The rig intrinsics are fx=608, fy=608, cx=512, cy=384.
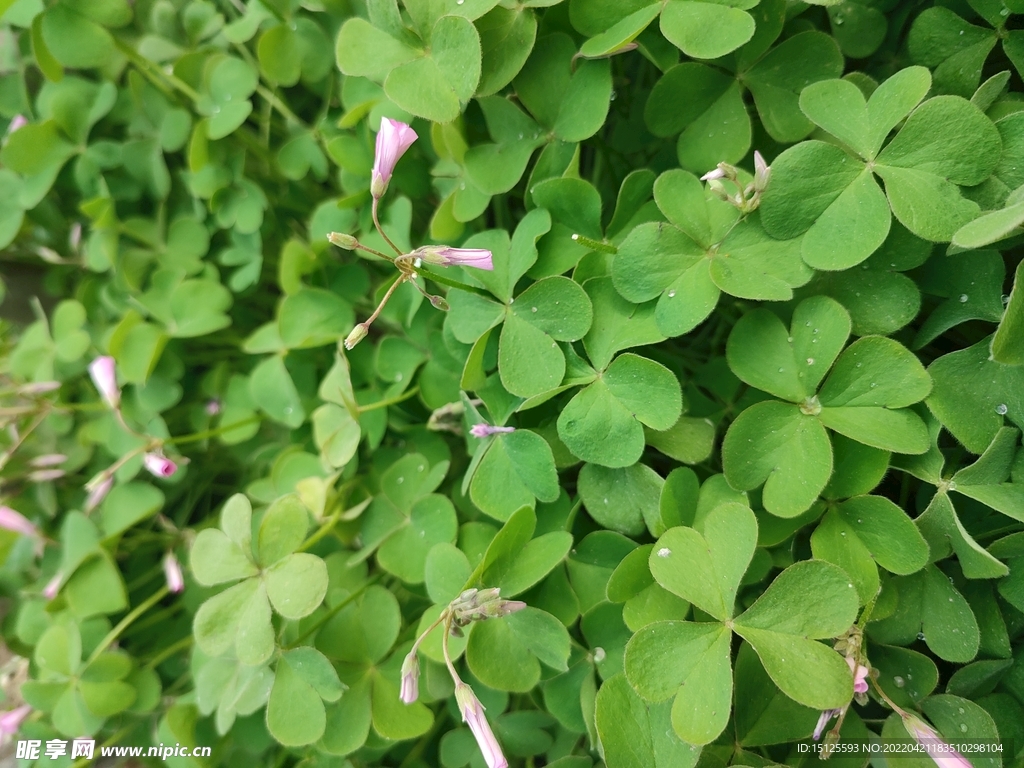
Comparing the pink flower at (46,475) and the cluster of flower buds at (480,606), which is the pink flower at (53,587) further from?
the cluster of flower buds at (480,606)

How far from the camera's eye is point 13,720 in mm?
1219

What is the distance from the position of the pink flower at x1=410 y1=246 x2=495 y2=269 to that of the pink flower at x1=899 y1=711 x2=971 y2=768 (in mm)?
686

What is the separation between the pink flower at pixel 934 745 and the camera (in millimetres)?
654

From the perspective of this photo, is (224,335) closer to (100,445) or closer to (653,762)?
(100,445)

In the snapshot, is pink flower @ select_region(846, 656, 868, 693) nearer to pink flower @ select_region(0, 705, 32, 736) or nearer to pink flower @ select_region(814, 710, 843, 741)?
pink flower @ select_region(814, 710, 843, 741)

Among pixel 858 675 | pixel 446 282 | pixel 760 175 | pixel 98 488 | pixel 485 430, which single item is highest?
pixel 760 175

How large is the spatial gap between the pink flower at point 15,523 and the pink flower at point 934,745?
1.60 metres

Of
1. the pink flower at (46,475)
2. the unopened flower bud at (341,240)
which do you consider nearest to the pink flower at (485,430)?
the unopened flower bud at (341,240)

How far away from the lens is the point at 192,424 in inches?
52.2

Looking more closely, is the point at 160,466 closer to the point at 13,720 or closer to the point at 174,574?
the point at 174,574

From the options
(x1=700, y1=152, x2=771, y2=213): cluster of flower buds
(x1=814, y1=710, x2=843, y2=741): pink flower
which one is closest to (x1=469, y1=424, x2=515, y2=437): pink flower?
(x1=700, y1=152, x2=771, y2=213): cluster of flower buds

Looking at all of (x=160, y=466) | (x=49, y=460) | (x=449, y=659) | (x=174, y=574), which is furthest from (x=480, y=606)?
(x=49, y=460)

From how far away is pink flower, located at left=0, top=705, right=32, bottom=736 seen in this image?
3.99 feet

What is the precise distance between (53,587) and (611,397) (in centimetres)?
119
